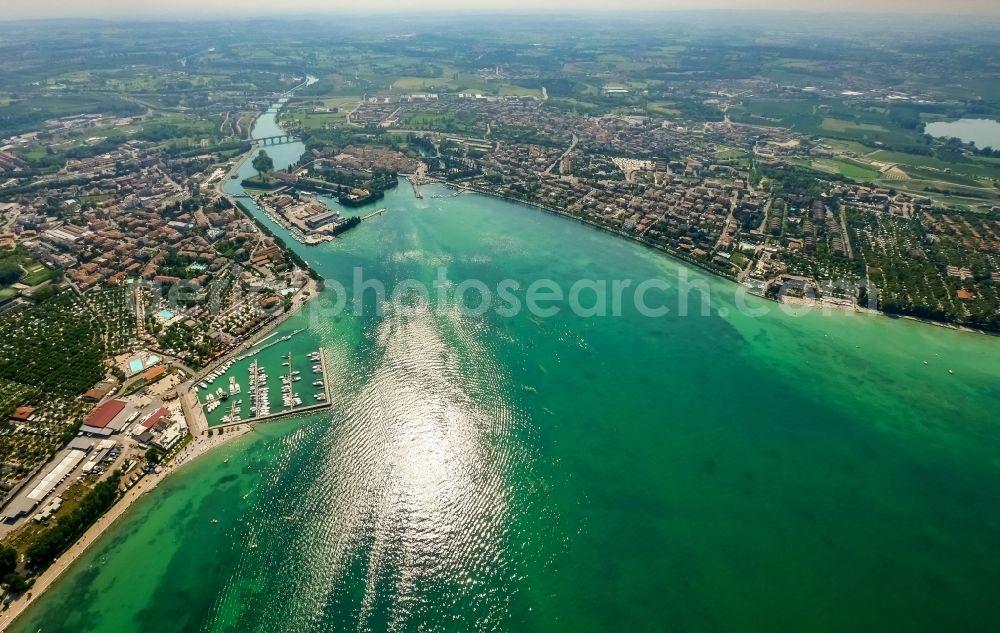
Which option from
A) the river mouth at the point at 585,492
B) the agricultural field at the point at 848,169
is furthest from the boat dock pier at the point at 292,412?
the agricultural field at the point at 848,169

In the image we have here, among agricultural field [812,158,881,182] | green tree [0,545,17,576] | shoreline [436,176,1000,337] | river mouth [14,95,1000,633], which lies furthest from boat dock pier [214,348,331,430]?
agricultural field [812,158,881,182]

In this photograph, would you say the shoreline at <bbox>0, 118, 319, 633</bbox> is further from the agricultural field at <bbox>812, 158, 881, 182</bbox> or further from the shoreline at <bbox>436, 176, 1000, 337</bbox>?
the agricultural field at <bbox>812, 158, 881, 182</bbox>

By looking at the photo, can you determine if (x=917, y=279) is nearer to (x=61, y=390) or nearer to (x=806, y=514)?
(x=806, y=514)

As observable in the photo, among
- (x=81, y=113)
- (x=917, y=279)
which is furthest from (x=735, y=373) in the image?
(x=81, y=113)

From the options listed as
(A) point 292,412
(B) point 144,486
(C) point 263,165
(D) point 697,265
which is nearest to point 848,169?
(D) point 697,265

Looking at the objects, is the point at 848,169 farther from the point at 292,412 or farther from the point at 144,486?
the point at 144,486

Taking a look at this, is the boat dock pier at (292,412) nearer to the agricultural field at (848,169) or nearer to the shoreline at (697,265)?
the shoreline at (697,265)
